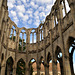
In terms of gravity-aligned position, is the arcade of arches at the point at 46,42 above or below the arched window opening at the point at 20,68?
above

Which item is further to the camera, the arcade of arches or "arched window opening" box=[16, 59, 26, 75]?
"arched window opening" box=[16, 59, 26, 75]

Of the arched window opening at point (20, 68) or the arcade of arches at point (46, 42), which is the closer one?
the arcade of arches at point (46, 42)

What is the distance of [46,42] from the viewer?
55.2ft

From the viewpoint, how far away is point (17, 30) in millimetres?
20531

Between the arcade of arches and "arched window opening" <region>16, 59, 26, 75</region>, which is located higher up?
the arcade of arches

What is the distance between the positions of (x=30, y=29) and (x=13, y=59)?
6.75m

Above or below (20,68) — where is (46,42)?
above

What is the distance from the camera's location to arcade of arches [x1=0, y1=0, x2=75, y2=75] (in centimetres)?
1126

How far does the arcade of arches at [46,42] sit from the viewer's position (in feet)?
36.9

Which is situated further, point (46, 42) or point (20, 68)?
point (20, 68)

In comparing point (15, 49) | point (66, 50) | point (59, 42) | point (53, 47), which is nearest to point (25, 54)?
point (15, 49)

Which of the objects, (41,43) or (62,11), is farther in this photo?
(41,43)

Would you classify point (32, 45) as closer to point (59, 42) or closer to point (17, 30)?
point (17, 30)

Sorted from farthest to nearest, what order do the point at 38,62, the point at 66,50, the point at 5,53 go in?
the point at 38,62, the point at 5,53, the point at 66,50
